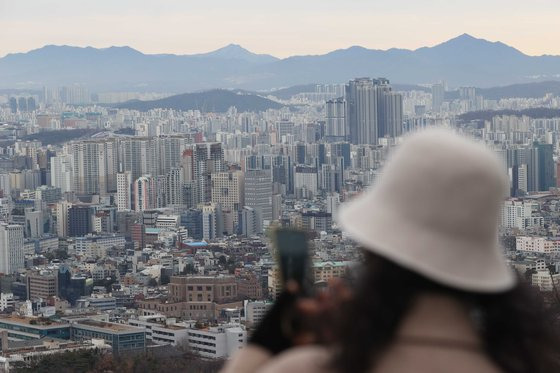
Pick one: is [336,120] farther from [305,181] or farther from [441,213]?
[441,213]

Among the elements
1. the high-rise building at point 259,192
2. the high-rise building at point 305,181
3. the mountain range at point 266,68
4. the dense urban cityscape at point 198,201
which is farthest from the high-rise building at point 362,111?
the mountain range at point 266,68

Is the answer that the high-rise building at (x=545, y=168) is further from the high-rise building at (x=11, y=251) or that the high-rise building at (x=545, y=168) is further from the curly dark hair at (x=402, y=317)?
the curly dark hair at (x=402, y=317)

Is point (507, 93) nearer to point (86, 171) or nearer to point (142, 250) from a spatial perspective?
point (86, 171)

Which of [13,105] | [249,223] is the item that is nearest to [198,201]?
[249,223]

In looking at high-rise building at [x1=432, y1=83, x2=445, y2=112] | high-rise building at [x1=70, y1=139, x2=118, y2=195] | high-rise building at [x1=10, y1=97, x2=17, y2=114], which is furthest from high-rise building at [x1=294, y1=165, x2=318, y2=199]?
high-rise building at [x1=10, y1=97, x2=17, y2=114]

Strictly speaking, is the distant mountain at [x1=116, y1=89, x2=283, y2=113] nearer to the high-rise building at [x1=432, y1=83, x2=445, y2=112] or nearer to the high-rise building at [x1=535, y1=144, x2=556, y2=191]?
the high-rise building at [x1=432, y1=83, x2=445, y2=112]
